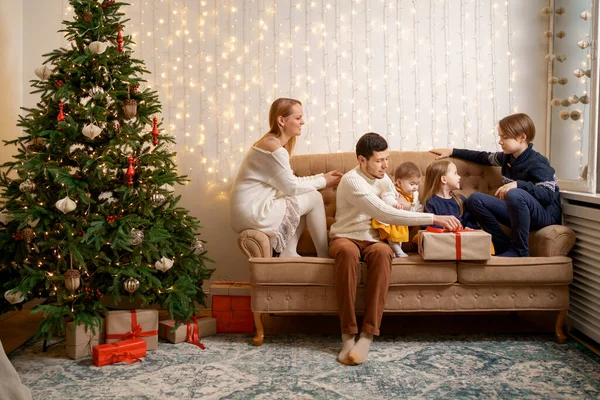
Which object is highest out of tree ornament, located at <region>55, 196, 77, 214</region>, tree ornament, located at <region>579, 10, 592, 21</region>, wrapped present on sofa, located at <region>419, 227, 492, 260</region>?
tree ornament, located at <region>579, 10, 592, 21</region>

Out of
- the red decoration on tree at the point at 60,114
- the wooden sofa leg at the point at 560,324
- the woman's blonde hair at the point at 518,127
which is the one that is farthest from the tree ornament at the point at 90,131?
the wooden sofa leg at the point at 560,324

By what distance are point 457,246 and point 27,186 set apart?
210cm

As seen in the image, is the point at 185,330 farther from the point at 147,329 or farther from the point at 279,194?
→ the point at 279,194

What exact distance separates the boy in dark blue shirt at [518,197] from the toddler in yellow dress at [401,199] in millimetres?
315

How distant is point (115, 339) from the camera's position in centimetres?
294

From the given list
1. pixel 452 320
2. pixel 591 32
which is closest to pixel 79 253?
pixel 452 320

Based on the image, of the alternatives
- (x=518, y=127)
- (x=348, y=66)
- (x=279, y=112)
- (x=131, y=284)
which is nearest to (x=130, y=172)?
(x=131, y=284)

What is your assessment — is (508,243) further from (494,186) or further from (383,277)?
(383,277)

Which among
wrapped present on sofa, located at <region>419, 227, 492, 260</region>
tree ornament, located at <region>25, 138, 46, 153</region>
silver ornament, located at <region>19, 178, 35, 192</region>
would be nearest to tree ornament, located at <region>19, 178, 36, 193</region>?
silver ornament, located at <region>19, 178, 35, 192</region>

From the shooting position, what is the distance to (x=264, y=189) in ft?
11.1

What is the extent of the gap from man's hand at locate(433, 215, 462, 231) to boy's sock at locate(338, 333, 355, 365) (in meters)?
0.73

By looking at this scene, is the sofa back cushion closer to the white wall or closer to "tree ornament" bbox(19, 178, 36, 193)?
the white wall

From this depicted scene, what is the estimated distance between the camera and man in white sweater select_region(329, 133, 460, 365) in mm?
2887

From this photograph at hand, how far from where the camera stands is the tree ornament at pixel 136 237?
9.47 ft
